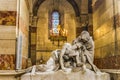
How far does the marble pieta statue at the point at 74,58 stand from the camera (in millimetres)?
5621

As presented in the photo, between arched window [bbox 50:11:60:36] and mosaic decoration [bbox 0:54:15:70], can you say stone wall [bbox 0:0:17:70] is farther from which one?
arched window [bbox 50:11:60:36]

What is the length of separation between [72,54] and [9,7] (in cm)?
192

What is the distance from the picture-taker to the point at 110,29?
6031 millimetres

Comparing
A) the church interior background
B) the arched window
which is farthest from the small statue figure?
the arched window

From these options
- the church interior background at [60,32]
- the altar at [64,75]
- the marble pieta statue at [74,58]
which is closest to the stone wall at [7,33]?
the church interior background at [60,32]

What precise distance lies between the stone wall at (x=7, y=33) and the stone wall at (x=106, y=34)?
8.05 ft

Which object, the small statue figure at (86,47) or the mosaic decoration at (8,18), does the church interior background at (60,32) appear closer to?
the mosaic decoration at (8,18)

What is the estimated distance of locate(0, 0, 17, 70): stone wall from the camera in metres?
5.27

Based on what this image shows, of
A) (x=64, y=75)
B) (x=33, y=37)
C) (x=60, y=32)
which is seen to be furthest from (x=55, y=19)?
(x=64, y=75)

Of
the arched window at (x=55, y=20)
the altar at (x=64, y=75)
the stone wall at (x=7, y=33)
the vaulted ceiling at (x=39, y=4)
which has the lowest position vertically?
the altar at (x=64, y=75)

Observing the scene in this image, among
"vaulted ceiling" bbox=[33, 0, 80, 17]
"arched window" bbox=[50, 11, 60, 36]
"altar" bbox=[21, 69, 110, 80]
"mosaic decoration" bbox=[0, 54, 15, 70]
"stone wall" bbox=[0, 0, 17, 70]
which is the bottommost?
"altar" bbox=[21, 69, 110, 80]

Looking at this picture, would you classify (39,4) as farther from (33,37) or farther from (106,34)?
(106,34)

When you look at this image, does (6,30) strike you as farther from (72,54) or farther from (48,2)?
(48,2)

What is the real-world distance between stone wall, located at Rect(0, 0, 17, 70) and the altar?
1.61 feet
